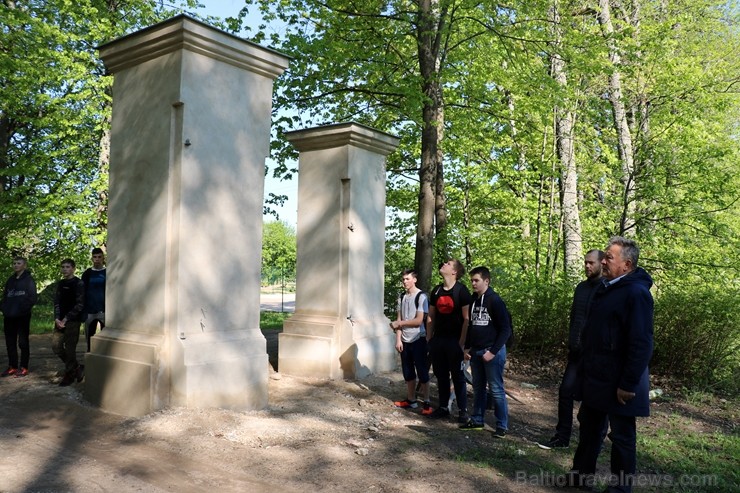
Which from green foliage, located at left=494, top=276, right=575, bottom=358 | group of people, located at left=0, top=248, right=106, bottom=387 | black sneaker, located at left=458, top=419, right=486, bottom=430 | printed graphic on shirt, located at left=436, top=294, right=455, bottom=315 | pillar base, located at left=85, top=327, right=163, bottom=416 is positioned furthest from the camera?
green foliage, located at left=494, top=276, right=575, bottom=358

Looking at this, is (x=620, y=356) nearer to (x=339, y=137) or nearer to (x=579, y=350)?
(x=579, y=350)

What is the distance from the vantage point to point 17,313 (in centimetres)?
800

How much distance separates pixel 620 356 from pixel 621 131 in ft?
40.8

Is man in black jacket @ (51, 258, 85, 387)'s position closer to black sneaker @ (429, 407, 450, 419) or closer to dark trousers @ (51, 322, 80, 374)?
dark trousers @ (51, 322, 80, 374)

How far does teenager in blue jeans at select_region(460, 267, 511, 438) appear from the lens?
614 cm

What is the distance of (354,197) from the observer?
956 cm

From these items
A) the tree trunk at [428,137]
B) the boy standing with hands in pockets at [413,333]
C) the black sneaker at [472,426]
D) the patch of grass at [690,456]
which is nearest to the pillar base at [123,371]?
the boy standing with hands in pockets at [413,333]

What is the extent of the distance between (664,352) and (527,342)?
2.30m

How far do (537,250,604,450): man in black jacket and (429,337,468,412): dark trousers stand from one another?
0.95 m

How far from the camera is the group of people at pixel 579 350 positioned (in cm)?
418

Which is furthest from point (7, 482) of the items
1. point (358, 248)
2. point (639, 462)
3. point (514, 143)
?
point (514, 143)

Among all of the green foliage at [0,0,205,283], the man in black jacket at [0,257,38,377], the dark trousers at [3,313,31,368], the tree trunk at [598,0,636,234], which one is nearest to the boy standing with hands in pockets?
the man in black jacket at [0,257,38,377]

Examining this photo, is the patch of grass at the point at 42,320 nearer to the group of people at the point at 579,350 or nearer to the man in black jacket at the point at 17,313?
the man in black jacket at the point at 17,313

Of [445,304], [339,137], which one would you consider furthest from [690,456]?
[339,137]
